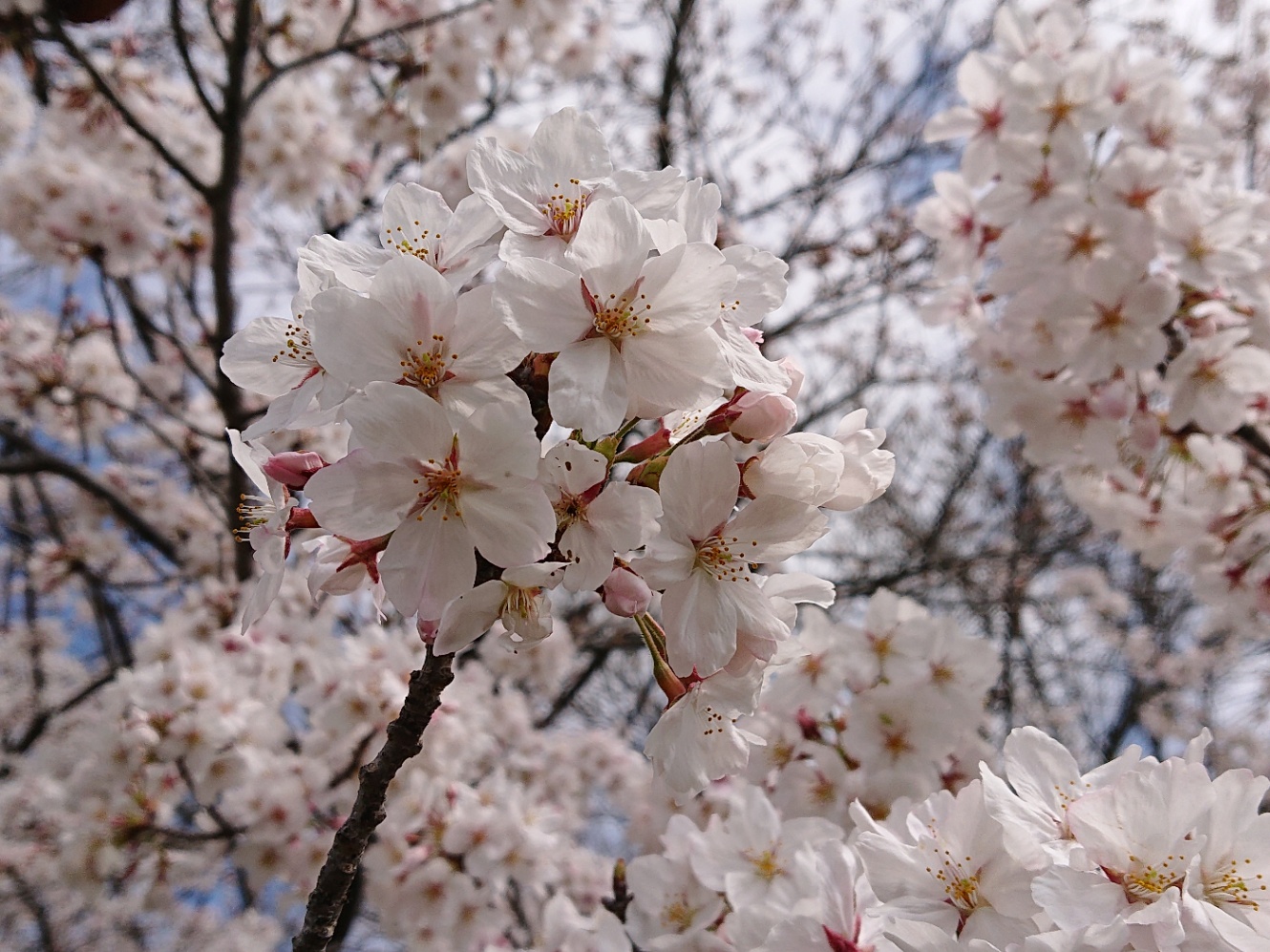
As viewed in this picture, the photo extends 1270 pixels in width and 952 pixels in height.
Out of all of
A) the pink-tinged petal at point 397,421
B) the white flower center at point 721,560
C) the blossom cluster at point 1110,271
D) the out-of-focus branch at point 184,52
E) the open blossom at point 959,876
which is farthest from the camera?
the out-of-focus branch at point 184,52

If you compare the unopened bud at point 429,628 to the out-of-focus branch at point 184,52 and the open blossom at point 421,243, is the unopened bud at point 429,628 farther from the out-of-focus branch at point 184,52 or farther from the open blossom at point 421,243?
the out-of-focus branch at point 184,52

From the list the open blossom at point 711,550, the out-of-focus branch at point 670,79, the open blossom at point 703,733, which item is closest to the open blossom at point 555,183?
the open blossom at point 711,550

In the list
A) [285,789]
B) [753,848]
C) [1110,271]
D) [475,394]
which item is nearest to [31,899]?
[285,789]

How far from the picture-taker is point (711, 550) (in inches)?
34.3

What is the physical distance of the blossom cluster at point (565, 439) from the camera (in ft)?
2.62

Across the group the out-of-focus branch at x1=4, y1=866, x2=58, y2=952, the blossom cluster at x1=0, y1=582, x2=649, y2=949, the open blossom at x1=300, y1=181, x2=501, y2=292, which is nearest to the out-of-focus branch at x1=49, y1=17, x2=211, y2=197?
the blossom cluster at x1=0, y1=582, x2=649, y2=949

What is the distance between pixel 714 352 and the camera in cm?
84

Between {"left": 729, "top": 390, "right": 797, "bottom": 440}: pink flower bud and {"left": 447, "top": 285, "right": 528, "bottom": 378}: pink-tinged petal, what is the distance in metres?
0.25

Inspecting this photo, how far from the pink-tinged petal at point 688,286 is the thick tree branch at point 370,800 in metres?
0.48

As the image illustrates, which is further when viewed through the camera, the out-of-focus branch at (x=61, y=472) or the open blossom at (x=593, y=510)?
the out-of-focus branch at (x=61, y=472)

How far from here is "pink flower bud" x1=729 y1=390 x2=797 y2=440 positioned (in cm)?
85

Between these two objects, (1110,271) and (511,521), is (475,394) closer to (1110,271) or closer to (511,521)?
(511,521)

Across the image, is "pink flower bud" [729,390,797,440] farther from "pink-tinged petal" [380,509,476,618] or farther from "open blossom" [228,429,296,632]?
"open blossom" [228,429,296,632]

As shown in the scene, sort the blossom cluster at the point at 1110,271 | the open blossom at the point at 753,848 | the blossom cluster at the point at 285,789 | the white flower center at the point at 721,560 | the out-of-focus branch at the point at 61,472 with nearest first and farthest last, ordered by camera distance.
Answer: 1. the white flower center at the point at 721,560
2. the open blossom at the point at 753,848
3. the blossom cluster at the point at 1110,271
4. the blossom cluster at the point at 285,789
5. the out-of-focus branch at the point at 61,472
